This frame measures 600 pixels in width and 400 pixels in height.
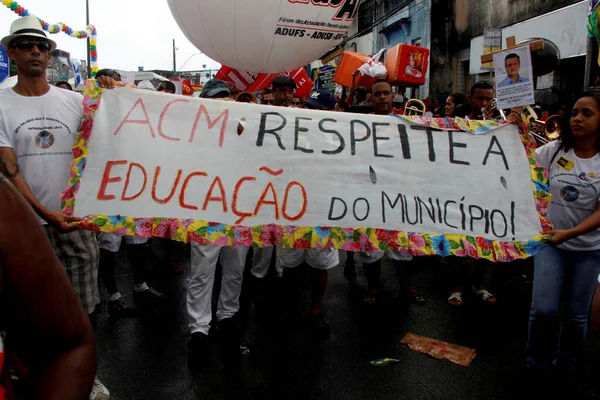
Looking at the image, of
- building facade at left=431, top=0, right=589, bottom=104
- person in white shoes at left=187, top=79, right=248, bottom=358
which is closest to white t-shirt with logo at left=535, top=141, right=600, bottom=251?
person in white shoes at left=187, top=79, right=248, bottom=358

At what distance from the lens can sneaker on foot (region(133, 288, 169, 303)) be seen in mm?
4512

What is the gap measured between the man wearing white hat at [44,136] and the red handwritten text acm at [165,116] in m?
0.32

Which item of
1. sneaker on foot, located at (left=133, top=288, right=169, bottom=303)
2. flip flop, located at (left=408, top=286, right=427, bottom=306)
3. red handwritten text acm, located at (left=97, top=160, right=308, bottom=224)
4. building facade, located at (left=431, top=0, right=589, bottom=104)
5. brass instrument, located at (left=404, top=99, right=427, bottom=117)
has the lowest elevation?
sneaker on foot, located at (left=133, top=288, right=169, bottom=303)

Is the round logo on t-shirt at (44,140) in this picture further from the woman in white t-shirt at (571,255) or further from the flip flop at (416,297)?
the flip flop at (416,297)

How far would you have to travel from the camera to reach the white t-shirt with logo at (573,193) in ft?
9.49

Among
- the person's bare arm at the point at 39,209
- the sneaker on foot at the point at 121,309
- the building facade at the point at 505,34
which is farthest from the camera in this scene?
the building facade at the point at 505,34

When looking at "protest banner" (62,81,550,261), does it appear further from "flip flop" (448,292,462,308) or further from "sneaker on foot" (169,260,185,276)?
"sneaker on foot" (169,260,185,276)

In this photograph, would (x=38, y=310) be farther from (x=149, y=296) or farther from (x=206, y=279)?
(x=149, y=296)

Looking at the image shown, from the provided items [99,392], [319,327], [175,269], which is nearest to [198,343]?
[99,392]

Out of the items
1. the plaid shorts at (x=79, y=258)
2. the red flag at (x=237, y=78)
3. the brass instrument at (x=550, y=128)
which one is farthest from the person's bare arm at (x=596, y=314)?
the red flag at (x=237, y=78)

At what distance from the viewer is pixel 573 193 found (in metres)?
2.97

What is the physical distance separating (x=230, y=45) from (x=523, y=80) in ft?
8.25

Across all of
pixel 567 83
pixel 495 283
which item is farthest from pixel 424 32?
pixel 495 283

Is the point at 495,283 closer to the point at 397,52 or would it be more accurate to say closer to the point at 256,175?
the point at 256,175
